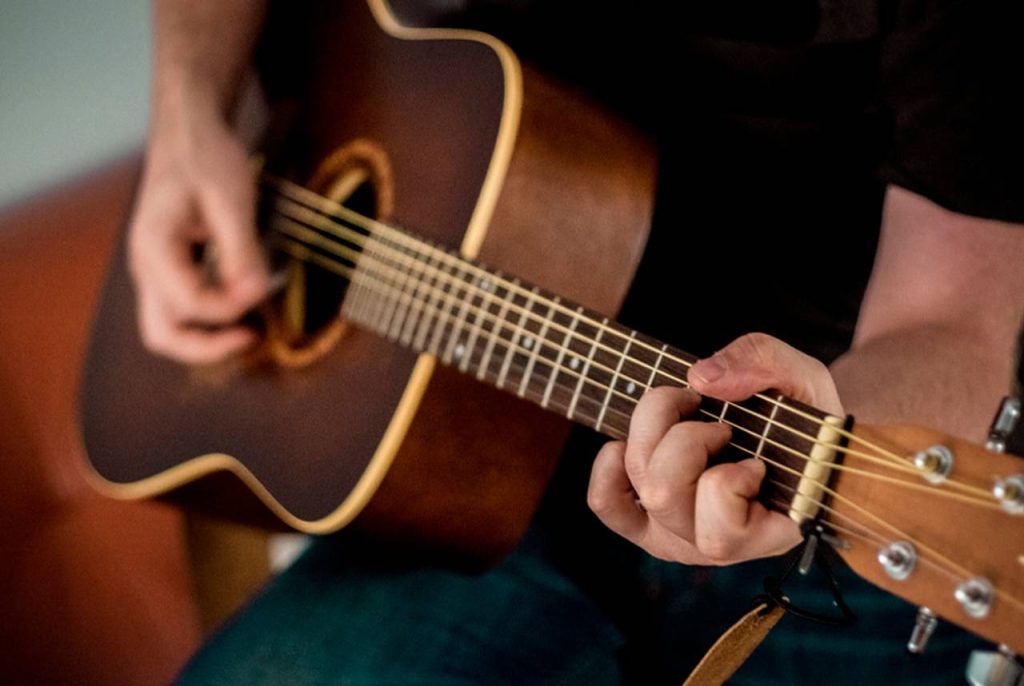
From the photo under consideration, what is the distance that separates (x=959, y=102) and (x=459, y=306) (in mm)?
302

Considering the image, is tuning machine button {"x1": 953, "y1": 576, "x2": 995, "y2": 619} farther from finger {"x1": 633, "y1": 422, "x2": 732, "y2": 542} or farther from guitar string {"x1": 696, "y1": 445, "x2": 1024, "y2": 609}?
finger {"x1": 633, "y1": 422, "x2": 732, "y2": 542}

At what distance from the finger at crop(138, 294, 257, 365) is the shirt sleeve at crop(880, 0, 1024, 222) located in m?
0.55

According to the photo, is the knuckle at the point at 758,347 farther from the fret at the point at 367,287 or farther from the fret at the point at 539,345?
the fret at the point at 367,287

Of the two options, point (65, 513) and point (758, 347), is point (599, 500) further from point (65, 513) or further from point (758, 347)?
point (65, 513)

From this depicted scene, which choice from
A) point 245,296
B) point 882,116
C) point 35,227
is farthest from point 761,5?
point 35,227

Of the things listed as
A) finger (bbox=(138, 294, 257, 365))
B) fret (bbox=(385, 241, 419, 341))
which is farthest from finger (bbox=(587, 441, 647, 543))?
finger (bbox=(138, 294, 257, 365))

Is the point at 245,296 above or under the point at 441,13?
under

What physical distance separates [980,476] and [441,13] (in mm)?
576

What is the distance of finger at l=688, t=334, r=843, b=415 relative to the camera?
0.38 metres

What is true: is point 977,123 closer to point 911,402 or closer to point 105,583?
point 911,402

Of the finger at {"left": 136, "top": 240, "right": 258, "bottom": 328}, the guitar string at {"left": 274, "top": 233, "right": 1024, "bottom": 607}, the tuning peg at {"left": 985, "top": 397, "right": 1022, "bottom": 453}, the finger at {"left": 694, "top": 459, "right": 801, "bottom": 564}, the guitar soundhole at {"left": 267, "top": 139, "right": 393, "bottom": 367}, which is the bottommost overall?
the finger at {"left": 136, "top": 240, "right": 258, "bottom": 328}

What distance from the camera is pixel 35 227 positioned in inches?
41.8

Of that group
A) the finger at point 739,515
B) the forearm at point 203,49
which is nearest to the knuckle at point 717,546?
the finger at point 739,515

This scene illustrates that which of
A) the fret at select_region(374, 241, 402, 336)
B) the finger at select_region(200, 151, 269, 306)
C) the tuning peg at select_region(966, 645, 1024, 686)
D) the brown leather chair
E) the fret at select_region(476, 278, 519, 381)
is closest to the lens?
the tuning peg at select_region(966, 645, 1024, 686)
